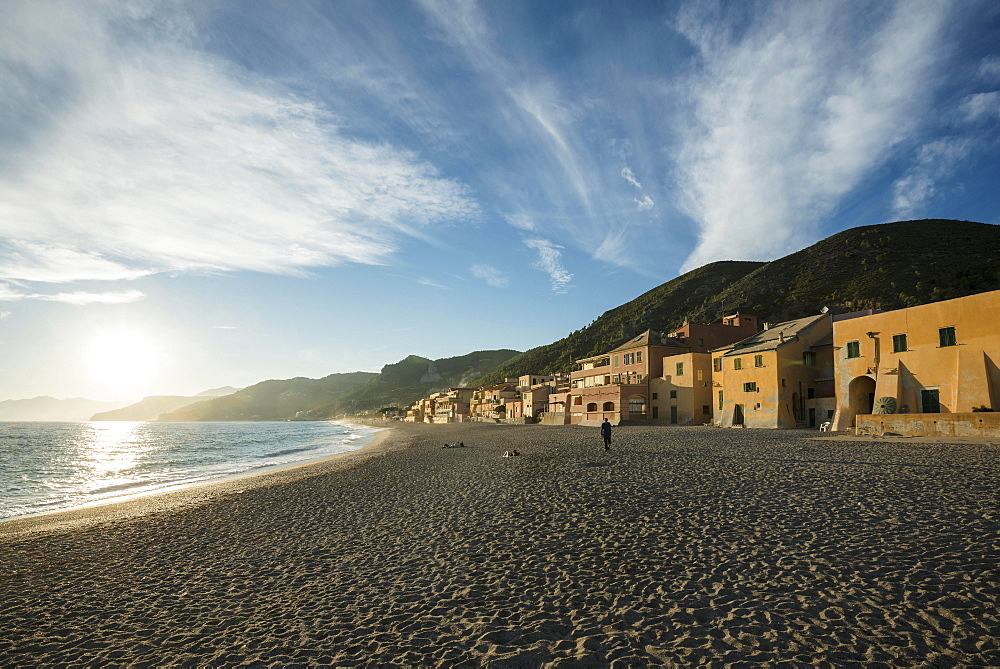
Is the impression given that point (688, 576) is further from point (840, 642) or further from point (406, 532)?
point (406, 532)

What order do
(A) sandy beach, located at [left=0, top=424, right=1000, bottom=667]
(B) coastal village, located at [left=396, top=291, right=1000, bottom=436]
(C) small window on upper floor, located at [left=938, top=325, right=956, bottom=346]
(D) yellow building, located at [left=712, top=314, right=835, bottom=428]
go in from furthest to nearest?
(D) yellow building, located at [left=712, top=314, right=835, bottom=428], (C) small window on upper floor, located at [left=938, top=325, right=956, bottom=346], (B) coastal village, located at [left=396, top=291, right=1000, bottom=436], (A) sandy beach, located at [left=0, top=424, right=1000, bottom=667]

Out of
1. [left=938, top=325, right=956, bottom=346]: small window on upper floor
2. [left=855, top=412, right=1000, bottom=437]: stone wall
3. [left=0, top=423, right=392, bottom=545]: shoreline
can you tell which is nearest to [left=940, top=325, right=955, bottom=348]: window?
[left=938, top=325, right=956, bottom=346]: small window on upper floor

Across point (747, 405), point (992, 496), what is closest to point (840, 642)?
point (992, 496)

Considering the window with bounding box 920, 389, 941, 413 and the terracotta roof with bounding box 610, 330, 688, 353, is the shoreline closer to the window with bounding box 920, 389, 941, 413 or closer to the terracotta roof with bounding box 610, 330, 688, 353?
the window with bounding box 920, 389, 941, 413

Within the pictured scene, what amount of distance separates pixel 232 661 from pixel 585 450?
24.4 meters

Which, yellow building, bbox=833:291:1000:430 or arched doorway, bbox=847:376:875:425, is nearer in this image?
yellow building, bbox=833:291:1000:430

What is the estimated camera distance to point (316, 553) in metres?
11.3

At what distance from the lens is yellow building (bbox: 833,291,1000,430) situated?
27.8 meters

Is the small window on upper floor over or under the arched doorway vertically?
over

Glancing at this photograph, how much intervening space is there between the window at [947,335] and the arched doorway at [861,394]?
240 inches

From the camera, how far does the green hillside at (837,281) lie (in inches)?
2744

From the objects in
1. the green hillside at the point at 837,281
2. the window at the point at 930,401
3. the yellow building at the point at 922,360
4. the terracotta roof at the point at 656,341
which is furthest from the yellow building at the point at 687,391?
the green hillside at the point at 837,281

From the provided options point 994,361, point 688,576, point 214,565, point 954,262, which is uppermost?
point 954,262

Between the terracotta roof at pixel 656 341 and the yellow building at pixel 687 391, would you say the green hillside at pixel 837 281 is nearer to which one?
the terracotta roof at pixel 656 341
